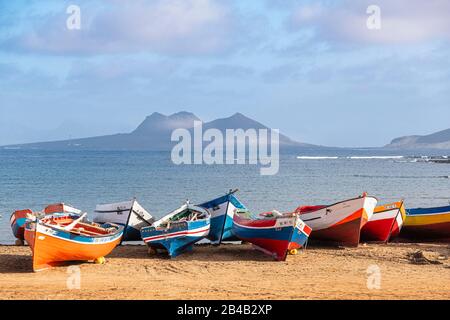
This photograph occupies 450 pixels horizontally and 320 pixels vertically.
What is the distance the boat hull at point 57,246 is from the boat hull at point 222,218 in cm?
453

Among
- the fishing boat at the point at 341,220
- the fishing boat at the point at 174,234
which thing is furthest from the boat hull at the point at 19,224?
the fishing boat at the point at 341,220

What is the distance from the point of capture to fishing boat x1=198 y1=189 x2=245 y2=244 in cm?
2039

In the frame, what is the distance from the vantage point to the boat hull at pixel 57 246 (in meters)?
15.8

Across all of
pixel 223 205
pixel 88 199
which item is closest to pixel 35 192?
pixel 88 199

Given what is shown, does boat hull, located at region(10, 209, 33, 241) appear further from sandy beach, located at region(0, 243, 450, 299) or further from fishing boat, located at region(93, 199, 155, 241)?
fishing boat, located at region(93, 199, 155, 241)

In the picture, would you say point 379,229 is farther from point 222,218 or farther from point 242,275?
point 242,275

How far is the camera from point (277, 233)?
17.6 meters

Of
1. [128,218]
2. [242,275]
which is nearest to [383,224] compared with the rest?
[242,275]

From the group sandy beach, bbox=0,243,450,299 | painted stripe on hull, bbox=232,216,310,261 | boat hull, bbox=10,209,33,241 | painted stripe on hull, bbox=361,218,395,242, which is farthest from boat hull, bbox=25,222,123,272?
painted stripe on hull, bbox=361,218,395,242

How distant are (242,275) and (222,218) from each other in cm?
488

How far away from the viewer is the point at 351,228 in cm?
1967
